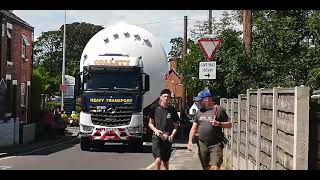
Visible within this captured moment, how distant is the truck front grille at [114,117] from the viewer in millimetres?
20578

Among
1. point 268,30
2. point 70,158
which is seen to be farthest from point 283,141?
point 268,30

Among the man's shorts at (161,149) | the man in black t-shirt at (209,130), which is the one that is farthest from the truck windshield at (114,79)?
the man in black t-shirt at (209,130)

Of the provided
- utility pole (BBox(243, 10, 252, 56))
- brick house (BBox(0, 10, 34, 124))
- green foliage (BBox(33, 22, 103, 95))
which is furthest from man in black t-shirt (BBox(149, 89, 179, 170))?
green foliage (BBox(33, 22, 103, 95))

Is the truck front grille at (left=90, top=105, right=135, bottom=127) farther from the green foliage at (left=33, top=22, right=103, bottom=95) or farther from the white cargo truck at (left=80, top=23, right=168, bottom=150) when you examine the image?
the green foliage at (left=33, top=22, right=103, bottom=95)

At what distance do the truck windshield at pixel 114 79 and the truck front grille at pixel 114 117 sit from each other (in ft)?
2.54

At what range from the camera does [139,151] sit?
21859 mm

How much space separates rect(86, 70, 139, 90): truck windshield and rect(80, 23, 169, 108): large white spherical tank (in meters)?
1.33

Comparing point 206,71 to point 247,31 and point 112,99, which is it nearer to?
point 247,31

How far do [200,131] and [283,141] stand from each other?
269 centimetres

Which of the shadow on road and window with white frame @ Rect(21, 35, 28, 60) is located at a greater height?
window with white frame @ Rect(21, 35, 28, 60)

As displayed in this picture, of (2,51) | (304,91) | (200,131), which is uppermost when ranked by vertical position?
(2,51)

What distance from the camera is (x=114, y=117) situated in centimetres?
2062

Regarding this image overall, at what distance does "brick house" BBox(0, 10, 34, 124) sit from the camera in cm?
2753
